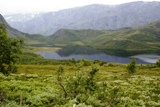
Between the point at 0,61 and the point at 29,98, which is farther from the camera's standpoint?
the point at 0,61

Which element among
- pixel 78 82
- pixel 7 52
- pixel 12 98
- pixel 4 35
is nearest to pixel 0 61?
pixel 7 52

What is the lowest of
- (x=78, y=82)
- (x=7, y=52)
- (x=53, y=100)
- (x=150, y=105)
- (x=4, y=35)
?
(x=150, y=105)

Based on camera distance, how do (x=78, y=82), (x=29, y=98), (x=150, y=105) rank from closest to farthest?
1. (x=29, y=98)
2. (x=78, y=82)
3. (x=150, y=105)

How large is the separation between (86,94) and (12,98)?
8114 mm

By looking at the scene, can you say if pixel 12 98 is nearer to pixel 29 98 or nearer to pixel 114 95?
pixel 29 98

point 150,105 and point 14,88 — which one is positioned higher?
point 14,88

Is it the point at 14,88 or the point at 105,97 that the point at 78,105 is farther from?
the point at 14,88

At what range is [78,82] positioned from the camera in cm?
2745

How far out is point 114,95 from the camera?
25797 mm

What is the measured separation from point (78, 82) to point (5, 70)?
19346mm

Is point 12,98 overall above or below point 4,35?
below

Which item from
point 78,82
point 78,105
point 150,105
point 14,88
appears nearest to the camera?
point 78,105

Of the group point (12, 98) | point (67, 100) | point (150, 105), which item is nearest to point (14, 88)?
point (12, 98)

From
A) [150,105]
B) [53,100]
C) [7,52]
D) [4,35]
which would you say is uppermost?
[4,35]
